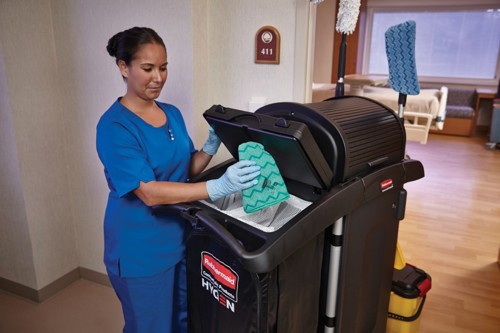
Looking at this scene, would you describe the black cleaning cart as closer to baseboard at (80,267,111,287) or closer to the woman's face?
the woman's face

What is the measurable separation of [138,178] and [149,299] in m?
0.47

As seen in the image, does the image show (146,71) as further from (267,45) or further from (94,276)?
(94,276)

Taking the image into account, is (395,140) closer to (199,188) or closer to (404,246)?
(199,188)

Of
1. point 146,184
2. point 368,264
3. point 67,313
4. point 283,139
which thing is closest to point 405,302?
point 368,264

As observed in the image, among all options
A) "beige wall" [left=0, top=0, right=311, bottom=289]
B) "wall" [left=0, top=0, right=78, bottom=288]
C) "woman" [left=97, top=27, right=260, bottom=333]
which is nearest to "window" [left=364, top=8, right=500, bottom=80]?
"beige wall" [left=0, top=0, right=311, bottom=289]

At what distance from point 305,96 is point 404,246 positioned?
5.68 ft

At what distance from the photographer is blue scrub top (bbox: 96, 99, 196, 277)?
1.28 m

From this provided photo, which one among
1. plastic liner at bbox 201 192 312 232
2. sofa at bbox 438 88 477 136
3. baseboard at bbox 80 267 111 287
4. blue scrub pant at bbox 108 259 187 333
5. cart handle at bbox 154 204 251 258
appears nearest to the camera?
A: cart handle at bbox 154 204 251 258

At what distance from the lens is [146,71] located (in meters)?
1.32

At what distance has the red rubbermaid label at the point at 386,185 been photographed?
1318 millimetres

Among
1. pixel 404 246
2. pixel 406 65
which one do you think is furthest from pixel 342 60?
pixel 404 246

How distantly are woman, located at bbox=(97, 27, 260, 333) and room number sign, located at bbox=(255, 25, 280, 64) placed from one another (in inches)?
19.3

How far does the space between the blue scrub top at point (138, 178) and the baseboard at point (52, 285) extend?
102 centimetres

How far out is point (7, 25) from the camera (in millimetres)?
1908
